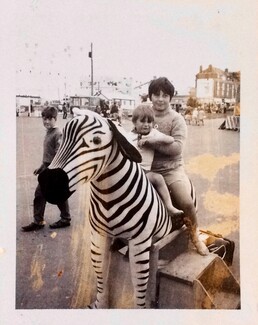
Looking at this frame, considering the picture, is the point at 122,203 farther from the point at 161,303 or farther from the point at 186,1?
the point at 186,1

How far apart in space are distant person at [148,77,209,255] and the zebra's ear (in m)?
0.03

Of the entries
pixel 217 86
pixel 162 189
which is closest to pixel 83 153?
pixel 162 189

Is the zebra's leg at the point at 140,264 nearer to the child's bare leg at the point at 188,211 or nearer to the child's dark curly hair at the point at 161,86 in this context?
the child's bare leg at the point at 188,211

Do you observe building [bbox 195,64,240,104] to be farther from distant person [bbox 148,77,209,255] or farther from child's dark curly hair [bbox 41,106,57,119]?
child's dark curly hair [bbox 41,106,57,119]

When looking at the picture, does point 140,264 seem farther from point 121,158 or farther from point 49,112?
point 49,112

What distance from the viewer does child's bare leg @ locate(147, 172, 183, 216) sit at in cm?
106

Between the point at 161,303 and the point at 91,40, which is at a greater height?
the point at 91,40

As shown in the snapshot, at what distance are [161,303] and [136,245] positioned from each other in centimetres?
14

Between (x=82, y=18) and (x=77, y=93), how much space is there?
6.5 inches

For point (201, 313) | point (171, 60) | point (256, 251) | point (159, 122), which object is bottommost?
point (201, 313)

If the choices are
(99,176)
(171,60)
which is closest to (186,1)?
(171,60)

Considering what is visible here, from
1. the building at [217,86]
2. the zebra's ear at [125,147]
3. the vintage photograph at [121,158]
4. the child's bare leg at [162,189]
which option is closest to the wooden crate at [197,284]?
the vintage photograph at [121,158]

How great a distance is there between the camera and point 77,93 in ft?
3.49

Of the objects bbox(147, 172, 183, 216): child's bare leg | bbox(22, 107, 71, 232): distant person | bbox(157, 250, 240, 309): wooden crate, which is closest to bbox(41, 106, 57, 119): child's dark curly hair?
bbox(22, 107, 71, 232): distant person
